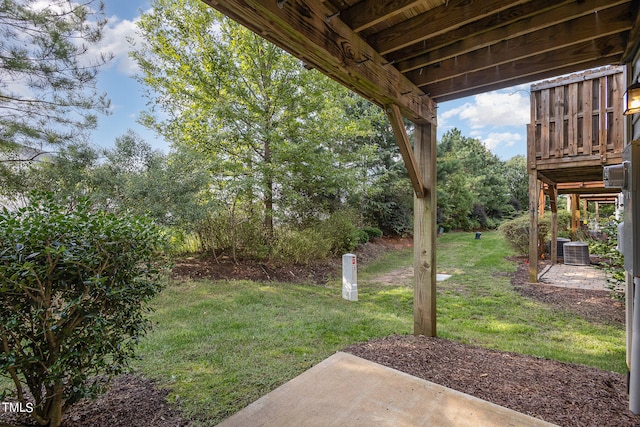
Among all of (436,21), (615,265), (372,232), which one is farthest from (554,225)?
(436,21)

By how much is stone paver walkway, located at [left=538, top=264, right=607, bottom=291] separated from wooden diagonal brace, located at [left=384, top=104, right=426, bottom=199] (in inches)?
167

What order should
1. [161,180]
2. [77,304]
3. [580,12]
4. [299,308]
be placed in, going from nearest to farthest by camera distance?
[77,304], [580,12], [299,308], [161,180]

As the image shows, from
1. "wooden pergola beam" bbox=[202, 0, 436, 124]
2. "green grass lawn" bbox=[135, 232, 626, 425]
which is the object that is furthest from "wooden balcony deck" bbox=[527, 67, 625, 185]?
"wooden pergola beam" bbox=[202, 0, 436, 124]

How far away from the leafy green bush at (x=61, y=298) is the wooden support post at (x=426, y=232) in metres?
2.50

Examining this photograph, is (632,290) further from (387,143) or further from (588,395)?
(387,143)

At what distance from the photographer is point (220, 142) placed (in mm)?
6492

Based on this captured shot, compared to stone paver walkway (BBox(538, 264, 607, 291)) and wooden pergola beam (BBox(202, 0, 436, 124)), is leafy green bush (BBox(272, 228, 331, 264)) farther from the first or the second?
wooden pergola beam (BBox(202, 0, 436, 124))

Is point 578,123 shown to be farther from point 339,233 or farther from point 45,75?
point 45,75

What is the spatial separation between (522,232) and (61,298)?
977 centimetres

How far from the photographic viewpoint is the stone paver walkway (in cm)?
530

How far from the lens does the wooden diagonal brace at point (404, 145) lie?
8.26 ft

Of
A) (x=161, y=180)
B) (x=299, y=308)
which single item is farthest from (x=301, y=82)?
(x=299, y=308)

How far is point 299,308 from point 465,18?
3746 millimetres

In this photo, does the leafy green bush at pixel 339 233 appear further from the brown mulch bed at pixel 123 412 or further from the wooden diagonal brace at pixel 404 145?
the brown mulch bed at pixel 123 412
